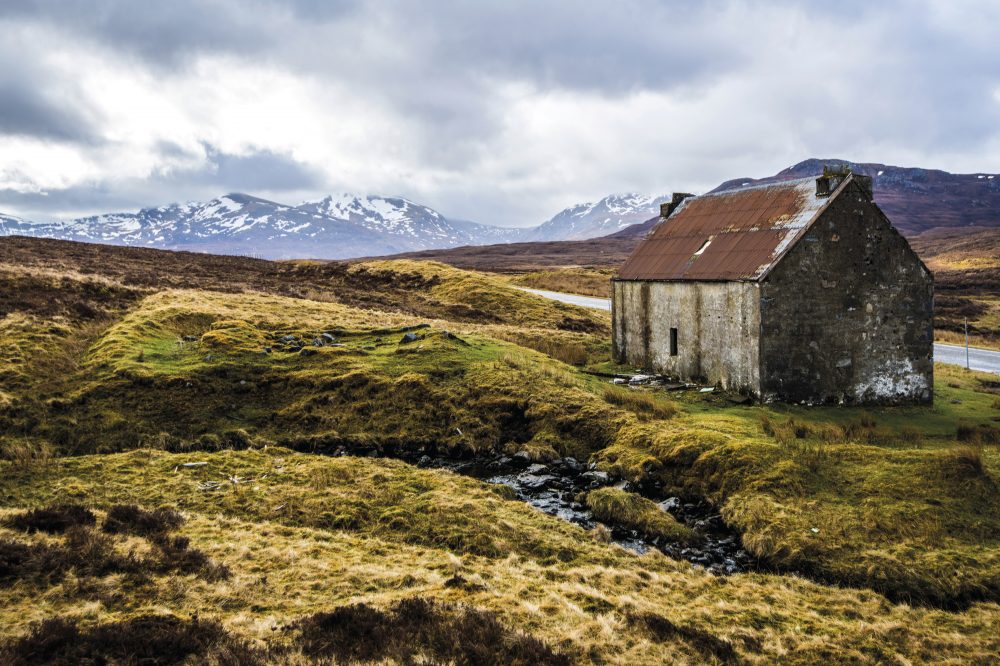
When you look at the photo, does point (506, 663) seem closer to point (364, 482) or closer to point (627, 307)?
point (364, 482)

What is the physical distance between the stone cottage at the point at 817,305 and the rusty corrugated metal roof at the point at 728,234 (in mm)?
70

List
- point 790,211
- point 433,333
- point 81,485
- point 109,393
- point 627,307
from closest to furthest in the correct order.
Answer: point 81,485, point 109,393, point 790,211, point 433,333, point 627,307

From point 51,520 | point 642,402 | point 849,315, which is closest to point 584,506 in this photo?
point 642,402

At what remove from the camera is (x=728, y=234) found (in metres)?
29.3

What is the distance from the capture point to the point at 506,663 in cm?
863

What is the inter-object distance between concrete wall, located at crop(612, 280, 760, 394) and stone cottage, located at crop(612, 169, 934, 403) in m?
0.07

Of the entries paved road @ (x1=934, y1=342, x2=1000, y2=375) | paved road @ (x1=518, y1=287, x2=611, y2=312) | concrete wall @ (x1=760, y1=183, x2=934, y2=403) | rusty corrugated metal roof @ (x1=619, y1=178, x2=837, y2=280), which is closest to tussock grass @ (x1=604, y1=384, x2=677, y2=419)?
concrete wall @ (x1=760, y1=183, x2=934, y2=403)

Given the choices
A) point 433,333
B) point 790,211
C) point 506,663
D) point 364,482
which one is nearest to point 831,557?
point 506,663

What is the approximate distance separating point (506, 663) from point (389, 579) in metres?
3.73

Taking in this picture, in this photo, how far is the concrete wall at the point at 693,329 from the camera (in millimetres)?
25453

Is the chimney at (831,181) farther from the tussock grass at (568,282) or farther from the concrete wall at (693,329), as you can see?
the tussock grass at (568,282)

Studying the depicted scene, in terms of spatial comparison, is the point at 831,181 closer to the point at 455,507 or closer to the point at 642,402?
the point at 642,402

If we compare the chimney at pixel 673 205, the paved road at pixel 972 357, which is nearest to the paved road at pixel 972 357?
the paved road at pixel 972 357

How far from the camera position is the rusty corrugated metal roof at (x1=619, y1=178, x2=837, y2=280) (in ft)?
84.8
